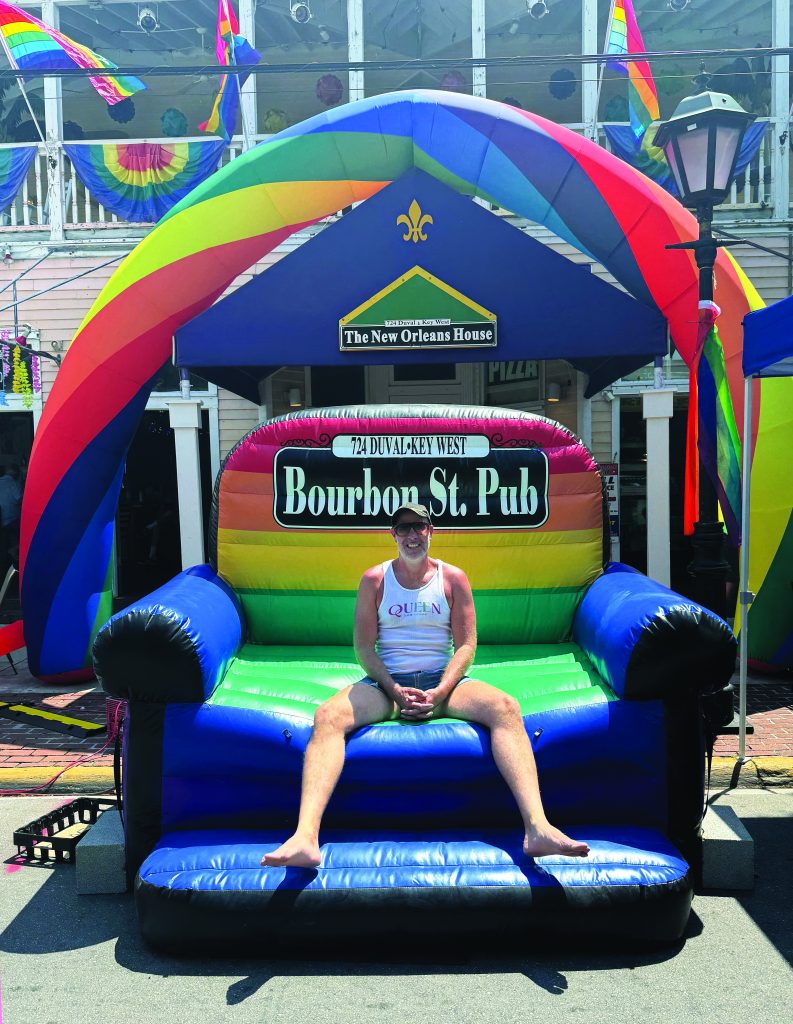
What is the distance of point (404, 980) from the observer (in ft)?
10.1

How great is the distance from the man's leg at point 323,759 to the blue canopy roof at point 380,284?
10.3 feet

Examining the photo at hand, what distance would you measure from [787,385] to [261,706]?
4691mm

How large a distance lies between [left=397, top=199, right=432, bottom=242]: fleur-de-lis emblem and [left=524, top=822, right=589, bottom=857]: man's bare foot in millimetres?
4242

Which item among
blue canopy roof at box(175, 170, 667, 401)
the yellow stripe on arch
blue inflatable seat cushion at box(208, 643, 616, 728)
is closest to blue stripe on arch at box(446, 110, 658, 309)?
blue canopy roof at box(175, 170, 667, 401)

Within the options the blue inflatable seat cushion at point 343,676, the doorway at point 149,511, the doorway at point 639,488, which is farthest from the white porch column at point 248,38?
the blue inflatable seat cushion at point 343,676

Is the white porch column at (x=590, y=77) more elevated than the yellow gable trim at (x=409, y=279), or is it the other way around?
the white porch column at (x=590, y=77)

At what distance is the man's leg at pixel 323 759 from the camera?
314 cm

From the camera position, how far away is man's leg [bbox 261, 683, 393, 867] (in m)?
3.14

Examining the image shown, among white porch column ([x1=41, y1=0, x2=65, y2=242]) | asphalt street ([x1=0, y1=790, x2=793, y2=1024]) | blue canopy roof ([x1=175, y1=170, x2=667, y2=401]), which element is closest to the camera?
asphalt street ([x1=0, y1=790, x2=793, y2=1024])

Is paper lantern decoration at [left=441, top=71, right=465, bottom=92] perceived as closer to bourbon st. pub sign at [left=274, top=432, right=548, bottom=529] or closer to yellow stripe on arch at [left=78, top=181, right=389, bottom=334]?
yellow stripe on arch at [left=78, top=181, right=389, bottom=334]

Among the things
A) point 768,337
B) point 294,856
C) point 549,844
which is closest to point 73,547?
point 294,856

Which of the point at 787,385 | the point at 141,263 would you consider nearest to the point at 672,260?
the point at 787,385

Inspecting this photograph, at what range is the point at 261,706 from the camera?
12.0 ft

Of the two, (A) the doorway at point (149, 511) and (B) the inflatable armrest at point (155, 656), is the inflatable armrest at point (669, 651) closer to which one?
(B) the inflatable armrest at point (155, 656)
